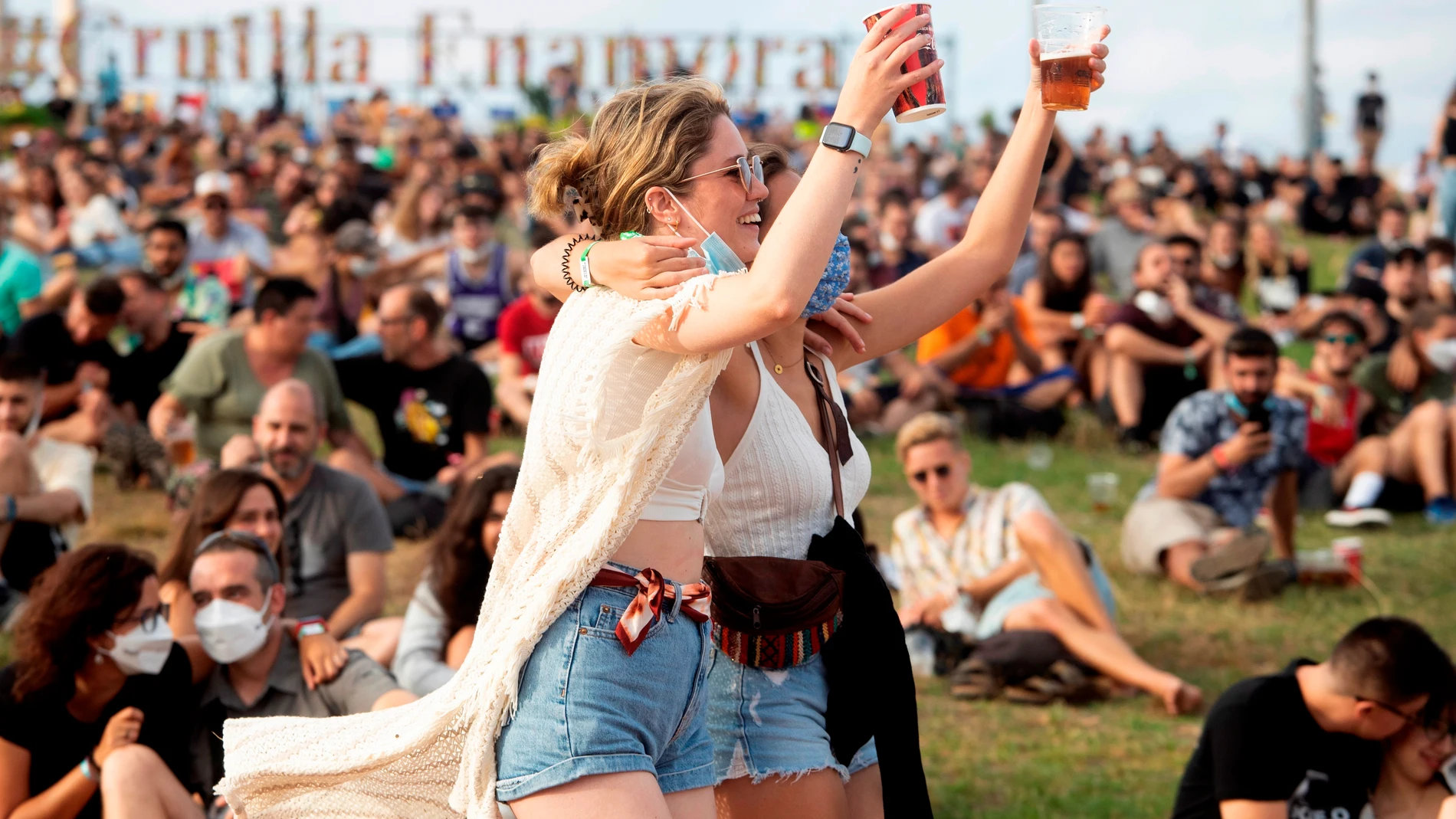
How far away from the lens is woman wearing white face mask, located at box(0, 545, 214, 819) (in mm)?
3801

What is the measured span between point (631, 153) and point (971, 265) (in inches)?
32.7

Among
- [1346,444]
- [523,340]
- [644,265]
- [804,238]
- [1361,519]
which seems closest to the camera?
[804,238]

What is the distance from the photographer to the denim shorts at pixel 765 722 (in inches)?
97.7

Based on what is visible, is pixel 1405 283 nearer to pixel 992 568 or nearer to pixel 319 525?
pixel 992 568

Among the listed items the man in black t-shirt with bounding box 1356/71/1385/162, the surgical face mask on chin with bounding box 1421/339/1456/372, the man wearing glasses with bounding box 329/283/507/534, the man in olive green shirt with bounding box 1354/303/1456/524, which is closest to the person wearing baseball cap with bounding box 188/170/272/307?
the man wearing glasses with bounding box 329/283/507/534

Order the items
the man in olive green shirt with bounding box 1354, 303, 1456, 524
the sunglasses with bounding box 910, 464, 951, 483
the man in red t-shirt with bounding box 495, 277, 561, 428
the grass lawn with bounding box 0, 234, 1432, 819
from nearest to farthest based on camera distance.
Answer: the grass lawn with bounding box 0, 234, 1432, 819, the sunglasses with bounding box 910, 464, 951, 483, the man in red t-shirt with bounding box 495, 277, 561, 428, the man in olive green shirt with bounding box 1354, 303, 1456, 524

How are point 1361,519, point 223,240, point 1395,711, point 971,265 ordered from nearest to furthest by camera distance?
point 971,265 → point 1395,711 → point 1361,519 → point 223,240

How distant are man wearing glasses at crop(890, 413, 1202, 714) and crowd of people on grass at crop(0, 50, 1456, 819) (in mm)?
15

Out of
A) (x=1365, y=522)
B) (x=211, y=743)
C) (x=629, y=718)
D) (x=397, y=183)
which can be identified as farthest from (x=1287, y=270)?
(x=629, y=718)

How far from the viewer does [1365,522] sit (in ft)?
28.2

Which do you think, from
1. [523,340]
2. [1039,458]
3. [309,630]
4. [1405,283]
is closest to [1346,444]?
[1039,458]

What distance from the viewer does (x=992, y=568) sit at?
20.8 feet

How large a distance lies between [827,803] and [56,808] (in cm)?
234

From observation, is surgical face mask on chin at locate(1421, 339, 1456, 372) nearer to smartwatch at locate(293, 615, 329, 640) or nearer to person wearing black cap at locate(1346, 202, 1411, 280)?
person wearing black cap at locate(1346, 202, 1411, 280)
